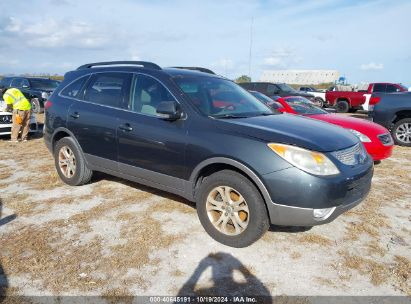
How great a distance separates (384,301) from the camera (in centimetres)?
278

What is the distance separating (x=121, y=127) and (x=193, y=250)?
1.76m

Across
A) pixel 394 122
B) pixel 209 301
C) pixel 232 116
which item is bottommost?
pixel 209 301

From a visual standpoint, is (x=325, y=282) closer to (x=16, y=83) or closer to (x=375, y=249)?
(x=375, y=249)

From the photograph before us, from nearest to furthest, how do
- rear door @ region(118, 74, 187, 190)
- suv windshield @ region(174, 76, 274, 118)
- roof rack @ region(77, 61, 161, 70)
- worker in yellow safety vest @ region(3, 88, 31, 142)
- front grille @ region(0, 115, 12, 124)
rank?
rear door @ region(118, 74, 187, 190) < suv windshield @ region(174, 76, 274, 118) < roof rack @ region(77, 61, 161, 70) < worker in yellow safety vest @ region(3, 88, 31, 142) < front grille @ region(0, 115, 12, 124)

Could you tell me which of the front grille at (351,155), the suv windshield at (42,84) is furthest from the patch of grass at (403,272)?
the suv windshield at (42,84)

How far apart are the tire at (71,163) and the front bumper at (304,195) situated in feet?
9.86

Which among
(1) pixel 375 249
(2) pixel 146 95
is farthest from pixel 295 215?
(2) pixel 146 95

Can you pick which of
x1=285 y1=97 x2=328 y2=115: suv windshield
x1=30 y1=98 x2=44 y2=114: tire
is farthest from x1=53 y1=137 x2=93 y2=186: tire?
x1=30 y1=98 x2=44 y2=114: tire

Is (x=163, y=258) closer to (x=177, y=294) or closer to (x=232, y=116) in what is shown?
(x=177, y=294)

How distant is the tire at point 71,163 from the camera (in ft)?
16.7

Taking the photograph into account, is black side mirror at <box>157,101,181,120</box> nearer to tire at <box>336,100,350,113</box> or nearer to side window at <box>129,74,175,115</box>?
side window at <box>129,74,175,115</box>

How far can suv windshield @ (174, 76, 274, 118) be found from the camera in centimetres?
398

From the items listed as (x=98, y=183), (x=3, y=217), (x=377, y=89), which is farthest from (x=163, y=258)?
(x=377, y=89)

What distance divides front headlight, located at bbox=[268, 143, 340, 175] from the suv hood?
0.17 ft
